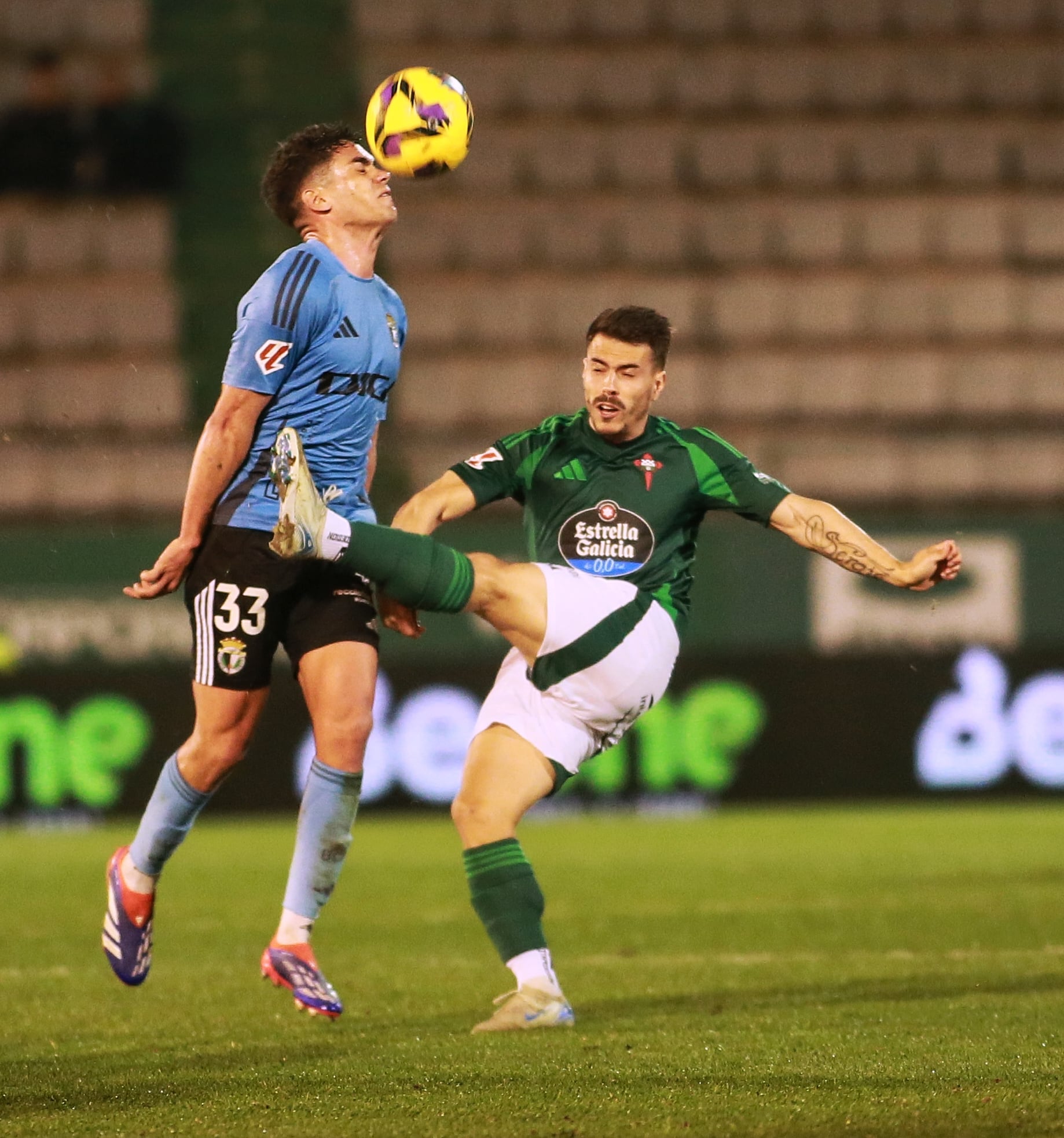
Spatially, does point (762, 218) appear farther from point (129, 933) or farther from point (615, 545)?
point (129, 933)

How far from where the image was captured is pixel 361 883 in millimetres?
9297

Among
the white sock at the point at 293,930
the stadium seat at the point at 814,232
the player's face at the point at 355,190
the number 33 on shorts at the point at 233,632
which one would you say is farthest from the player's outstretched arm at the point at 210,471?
the stadium seat at the point at 814,232

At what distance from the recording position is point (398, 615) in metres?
5.05

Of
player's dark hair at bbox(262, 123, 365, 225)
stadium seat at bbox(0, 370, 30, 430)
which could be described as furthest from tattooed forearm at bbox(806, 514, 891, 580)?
stadium seat at bbox(0, 370, 30, 430)

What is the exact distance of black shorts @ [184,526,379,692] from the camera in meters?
5.01

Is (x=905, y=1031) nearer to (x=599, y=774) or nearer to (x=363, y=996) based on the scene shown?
(x=363, y=996)

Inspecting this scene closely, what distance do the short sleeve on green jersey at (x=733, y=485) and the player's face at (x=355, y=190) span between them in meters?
1.07

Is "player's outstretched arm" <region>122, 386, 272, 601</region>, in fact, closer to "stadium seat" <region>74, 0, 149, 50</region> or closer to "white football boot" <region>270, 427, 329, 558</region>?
"white football boot" <region>270, 427, 329, 558</region>

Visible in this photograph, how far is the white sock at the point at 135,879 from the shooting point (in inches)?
207

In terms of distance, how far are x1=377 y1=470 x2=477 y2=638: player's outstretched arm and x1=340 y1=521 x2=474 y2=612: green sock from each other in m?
0.14

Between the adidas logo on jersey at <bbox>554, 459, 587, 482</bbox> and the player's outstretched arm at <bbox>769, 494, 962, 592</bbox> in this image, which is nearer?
the player's outstretched arm at <bbox>769, 494, 962, 592</bbox>

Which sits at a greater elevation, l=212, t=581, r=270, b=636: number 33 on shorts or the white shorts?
l=212, t=581, r=270, b=636: number 33 on shorts

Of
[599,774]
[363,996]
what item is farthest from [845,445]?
[363,996]

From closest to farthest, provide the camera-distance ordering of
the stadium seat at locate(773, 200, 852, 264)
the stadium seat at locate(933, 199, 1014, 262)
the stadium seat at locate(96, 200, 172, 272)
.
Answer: the stadium seat at locate(96, 200, 172, 272) < the stadium seat at locate(773, 200, 852, 264) < the stadium seat at locate(933, 199, 1014, 262)
